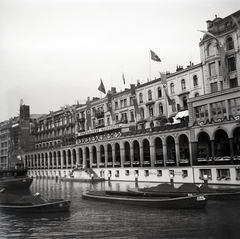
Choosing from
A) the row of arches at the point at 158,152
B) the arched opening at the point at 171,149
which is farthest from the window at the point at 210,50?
the arched opening at the point at 171,149

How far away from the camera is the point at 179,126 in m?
60.0

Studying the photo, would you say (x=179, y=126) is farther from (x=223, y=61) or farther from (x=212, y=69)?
(x=223, y=61)

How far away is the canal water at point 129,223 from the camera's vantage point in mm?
22078

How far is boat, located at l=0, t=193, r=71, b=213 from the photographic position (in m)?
30.5

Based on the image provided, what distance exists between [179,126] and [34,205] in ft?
115

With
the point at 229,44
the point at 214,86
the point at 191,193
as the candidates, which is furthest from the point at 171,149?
the point at 191,193

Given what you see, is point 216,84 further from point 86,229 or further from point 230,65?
point 86,229

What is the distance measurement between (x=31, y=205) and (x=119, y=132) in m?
48.8

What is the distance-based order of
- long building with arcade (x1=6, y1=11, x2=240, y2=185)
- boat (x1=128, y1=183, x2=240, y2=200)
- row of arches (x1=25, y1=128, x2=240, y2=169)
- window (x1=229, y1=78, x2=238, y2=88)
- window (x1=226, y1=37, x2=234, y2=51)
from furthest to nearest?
window (x1=229, y1=78, x2=238, y2=88)
window (x1=226, y1=37, x2=234, y2=51)
row of arches (x1=25, y1=128, x2=240, y2=169)
long building with arcade (x1=6, y1=11, x2=240, y2=185)
boat (x1=128, y1=183, x2=240, y2=200)

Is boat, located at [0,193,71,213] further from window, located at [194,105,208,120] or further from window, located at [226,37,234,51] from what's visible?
window, located at [226,37,234,51]

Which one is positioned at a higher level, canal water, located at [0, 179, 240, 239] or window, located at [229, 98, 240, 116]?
window, located at [229, 98, 240, 116]

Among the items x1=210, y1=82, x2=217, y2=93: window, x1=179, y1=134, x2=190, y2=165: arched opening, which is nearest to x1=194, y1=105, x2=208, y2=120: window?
x1=179, y1=134, x2=190, y2=165: arched opening

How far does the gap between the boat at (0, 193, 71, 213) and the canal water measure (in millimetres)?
729

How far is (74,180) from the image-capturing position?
78375mm
